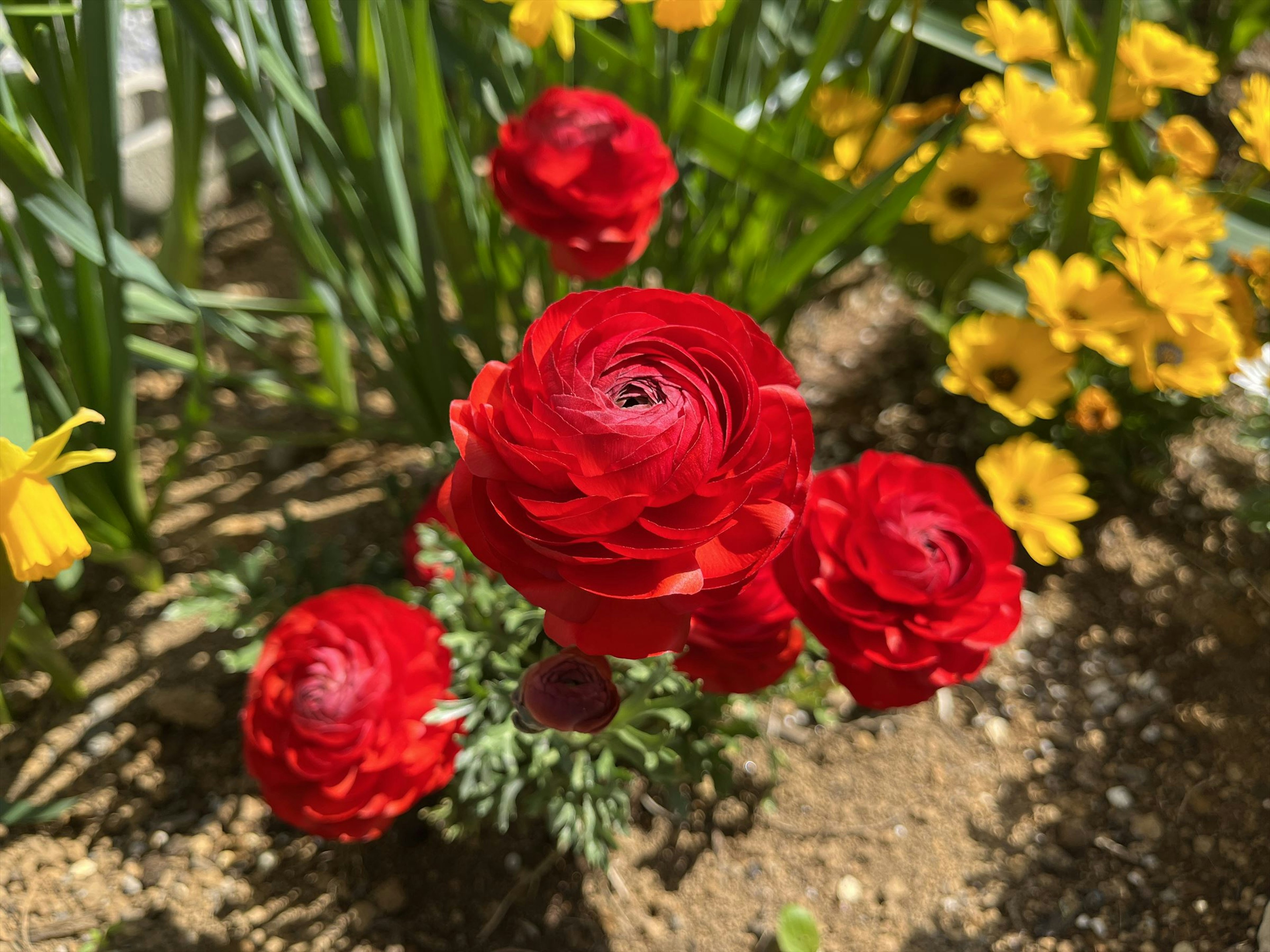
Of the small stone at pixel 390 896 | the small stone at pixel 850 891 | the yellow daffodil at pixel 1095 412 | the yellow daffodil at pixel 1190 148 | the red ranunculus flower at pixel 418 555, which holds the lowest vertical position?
the small stone at pixel 390 896

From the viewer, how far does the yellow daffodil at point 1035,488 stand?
97 centimetres

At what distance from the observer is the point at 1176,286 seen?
3.21 ft

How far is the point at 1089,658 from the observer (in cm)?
111

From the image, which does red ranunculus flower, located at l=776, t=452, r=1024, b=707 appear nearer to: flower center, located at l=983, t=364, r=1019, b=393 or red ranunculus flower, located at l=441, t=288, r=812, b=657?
red ranunculus flower, located at l=441, t=288, r=812, b=657

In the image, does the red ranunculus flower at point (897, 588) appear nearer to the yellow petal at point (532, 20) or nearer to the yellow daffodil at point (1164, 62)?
the yellow petal at point (532, 20)

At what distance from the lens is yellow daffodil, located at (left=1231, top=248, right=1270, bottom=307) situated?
1.09 m

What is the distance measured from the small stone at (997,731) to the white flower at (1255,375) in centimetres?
49

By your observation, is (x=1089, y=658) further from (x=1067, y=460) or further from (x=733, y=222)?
(x=733, y=222)

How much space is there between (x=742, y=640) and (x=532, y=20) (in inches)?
20.4

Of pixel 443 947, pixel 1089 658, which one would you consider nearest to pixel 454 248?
pixel 443 947

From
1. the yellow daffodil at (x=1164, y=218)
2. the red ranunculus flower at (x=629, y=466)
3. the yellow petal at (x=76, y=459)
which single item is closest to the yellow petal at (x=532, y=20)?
the red ranunculus flower at (x=629, y=466)

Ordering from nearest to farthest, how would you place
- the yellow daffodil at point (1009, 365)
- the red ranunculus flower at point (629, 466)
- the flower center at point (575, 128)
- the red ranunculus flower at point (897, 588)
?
the red ranunculus flower at point (629, 466) < the red ranunculus flower at point (897, 588) < the flower center at point (575, 128) < the yellow daffodil at point (1009, 365)

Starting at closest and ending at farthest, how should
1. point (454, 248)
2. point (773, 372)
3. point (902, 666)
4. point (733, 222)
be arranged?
point (773, 372) → point (902, 666) → point (454, 248) → point (733, 222)

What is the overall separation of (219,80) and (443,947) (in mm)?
818
